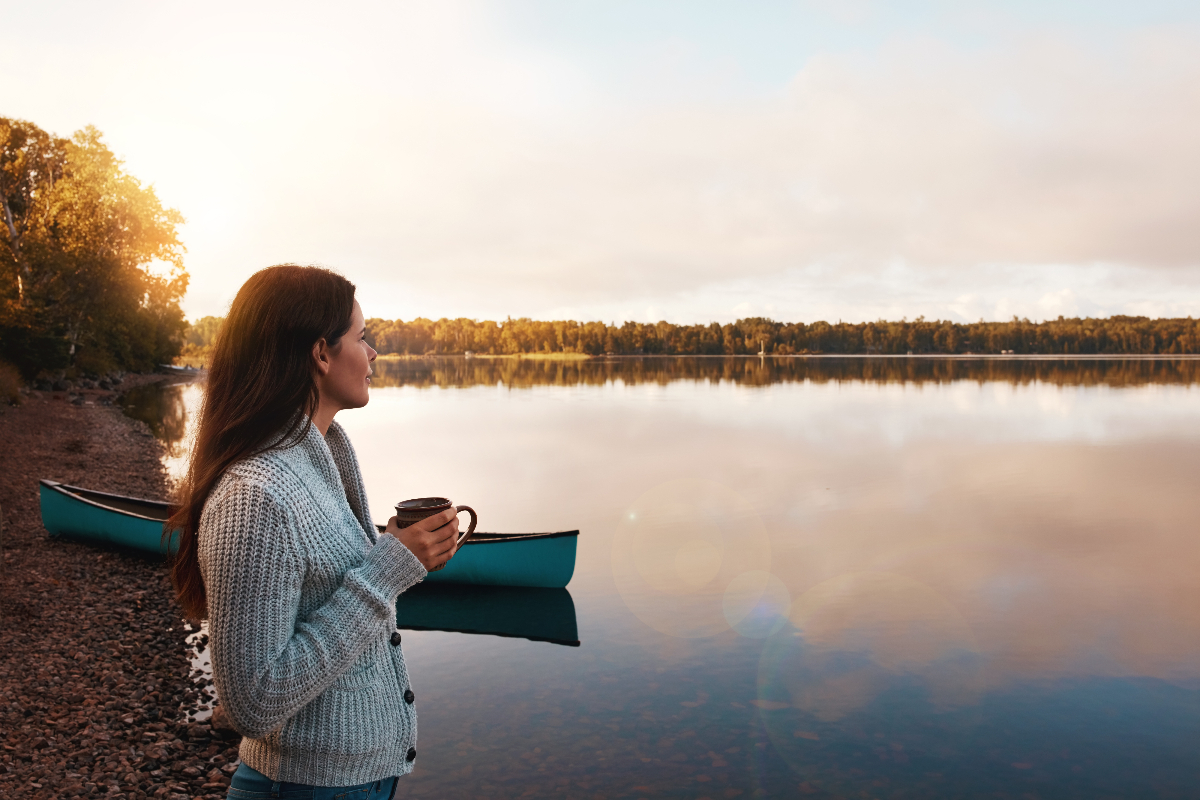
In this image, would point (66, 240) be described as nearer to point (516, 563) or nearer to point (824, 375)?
point (516, 563)

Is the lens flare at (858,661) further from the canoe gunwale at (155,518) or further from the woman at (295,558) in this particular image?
the woman at (295,558)

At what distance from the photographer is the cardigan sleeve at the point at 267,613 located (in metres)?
1.75

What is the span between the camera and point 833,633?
10828mm

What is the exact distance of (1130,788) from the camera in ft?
23.3

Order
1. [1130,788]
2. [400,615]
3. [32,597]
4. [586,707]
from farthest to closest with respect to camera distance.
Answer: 1. [400,615]
2. [32,597]
3. [586,707]
4. [1130,788]

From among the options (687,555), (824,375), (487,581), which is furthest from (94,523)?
(824,375)

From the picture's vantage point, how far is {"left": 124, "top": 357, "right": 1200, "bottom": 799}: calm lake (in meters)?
7.34

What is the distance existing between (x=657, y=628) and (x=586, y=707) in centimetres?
265

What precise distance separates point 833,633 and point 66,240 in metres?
34.9

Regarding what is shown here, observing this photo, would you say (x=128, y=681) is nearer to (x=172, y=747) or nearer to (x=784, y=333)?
(x=172, y=747)

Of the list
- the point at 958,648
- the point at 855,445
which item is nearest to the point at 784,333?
the point at 855,445

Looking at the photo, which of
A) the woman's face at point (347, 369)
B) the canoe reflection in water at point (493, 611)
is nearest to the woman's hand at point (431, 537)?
the woman's face at point (347, 369)

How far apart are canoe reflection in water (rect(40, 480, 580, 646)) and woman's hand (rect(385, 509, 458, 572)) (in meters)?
8.57

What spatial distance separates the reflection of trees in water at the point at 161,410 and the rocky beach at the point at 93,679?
14.8 m
